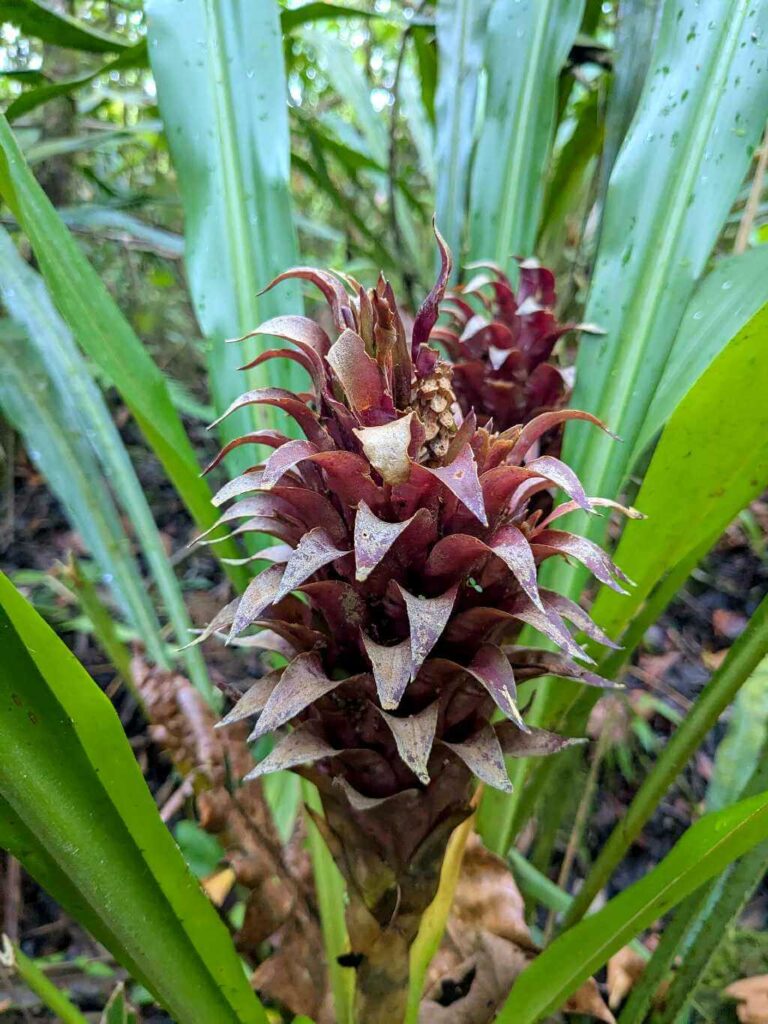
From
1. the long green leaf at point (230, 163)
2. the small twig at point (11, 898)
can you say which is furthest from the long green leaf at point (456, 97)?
the small twig at point (11, 898)

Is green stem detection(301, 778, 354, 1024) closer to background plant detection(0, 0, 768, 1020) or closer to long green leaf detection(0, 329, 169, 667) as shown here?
background plant detection(0, 0, 768, 1020)

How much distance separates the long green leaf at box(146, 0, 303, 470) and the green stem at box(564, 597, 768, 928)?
1.75 feet

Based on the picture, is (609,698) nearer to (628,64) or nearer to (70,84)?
(628,64)

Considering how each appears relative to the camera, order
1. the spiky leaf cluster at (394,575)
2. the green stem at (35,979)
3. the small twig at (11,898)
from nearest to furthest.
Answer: the spiky leaf cluster at (394,575) < the green stem at (35,979) < the small twig at (11,898)

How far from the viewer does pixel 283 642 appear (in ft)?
1.76

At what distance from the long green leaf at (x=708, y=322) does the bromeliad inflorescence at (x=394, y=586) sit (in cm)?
31

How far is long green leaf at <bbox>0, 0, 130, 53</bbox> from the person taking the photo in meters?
0.94

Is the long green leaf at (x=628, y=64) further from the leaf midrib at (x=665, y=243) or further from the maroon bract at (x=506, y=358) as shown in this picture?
the maroon bract at (x=506, y=358)

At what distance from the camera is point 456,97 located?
1.13 m

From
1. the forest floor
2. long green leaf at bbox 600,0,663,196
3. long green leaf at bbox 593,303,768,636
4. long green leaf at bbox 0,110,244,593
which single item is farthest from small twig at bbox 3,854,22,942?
long green leaf at bbox 600,0,663,196

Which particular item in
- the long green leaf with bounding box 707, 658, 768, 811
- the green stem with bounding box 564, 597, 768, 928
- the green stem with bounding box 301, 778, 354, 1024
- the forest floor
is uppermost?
the green stem with bounding box 564, 597, 768, 928

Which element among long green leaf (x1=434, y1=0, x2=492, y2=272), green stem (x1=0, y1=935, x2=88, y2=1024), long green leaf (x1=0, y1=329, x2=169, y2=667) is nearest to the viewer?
green stem (x1=0, y1=935, x2=88, y2=1024)

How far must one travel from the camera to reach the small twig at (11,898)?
1003 mm

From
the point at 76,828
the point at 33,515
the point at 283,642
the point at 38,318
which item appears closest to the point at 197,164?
the point at 38,318
